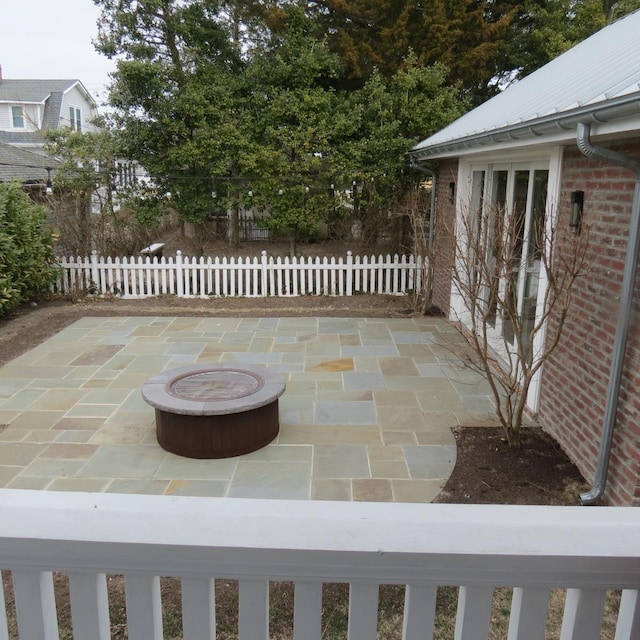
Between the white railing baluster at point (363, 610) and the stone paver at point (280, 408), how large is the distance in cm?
292

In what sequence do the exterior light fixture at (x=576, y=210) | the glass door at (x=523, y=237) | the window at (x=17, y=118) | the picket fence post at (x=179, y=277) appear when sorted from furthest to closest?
1. the window at (x=17, y=118)
2. the picket fence post at (x=179, y=277)
3. the glass door at (x=523, y=237)
4. the exterior light fixture at (x=576, y=210)

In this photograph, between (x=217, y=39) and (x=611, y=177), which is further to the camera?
(x=217, y=39)

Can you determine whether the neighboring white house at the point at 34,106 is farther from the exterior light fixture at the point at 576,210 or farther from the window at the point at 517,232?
the exterior light fixture at the point at 576,210

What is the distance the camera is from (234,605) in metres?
2.70

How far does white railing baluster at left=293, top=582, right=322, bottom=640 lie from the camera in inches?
39.3

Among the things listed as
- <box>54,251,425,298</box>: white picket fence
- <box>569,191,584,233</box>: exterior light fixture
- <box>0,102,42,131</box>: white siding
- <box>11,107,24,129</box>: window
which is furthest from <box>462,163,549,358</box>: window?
<box>11,107,24,129</box>: window

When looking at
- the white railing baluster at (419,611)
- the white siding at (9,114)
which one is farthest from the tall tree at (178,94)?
the white siding at (9,114)

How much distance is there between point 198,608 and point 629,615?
2.44ft

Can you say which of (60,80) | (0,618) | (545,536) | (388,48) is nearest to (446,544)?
(545,536)

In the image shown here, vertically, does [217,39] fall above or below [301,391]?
above

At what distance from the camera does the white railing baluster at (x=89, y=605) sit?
3.33 ft

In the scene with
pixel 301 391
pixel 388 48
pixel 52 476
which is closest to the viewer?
pixel 52 476

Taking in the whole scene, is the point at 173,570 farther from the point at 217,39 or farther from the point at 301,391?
the point at 217,39

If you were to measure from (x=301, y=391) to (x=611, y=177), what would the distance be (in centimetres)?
338
